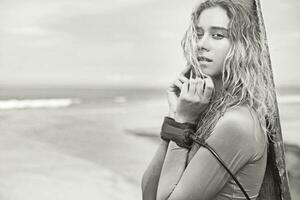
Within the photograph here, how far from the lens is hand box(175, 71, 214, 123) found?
0.96m

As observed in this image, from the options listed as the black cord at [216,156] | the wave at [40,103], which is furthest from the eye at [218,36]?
the wave at [40,103]

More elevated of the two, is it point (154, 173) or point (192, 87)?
point (192, 87)

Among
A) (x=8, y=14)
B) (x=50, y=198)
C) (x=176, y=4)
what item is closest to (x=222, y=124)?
(x=176, y=4)

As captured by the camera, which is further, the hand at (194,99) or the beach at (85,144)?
the beach at (85,144)

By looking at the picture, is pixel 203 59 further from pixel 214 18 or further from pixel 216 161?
pixel 216 161

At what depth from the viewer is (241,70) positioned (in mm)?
991

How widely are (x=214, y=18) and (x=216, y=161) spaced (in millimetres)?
309

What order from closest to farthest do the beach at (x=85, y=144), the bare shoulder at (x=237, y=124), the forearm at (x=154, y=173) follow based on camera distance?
the bare shoulder at (x=237, y=124) < the forearm at (x=154, y=173) < the beach at (x=85, y=144)

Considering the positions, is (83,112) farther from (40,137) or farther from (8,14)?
(8,14)

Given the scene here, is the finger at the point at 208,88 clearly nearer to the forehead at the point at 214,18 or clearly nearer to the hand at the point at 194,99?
the hand at the point at 194,99

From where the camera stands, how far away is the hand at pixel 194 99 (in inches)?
37.9

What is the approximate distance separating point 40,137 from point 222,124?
0.70 m

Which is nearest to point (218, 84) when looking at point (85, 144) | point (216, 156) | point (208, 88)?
point (208, 88)

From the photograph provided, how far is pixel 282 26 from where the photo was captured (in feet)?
4.52
